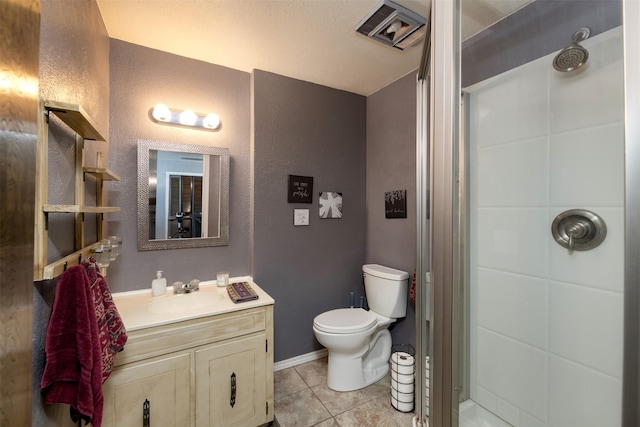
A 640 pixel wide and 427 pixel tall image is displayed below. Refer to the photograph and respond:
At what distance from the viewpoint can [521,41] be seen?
3.33ft

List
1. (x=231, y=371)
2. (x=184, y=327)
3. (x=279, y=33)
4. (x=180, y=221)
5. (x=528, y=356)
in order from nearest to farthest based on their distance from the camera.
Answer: (x=528, y=356) < (x=184, y=327) < (x=231, y=371) < (x=279, y=33) < (x=180, y=221)

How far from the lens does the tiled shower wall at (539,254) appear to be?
33.4 inches

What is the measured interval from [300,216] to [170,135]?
1117 millimetres

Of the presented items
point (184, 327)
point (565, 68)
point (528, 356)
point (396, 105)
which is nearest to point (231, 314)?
point (184, 327)

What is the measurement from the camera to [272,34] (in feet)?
5.39

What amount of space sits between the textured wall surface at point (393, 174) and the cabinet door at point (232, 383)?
1190 mm

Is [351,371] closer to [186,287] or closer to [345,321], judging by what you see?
[345,321]

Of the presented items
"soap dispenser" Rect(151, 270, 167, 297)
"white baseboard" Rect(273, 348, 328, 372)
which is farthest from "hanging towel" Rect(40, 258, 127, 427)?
"white baseboard" Rect(273, 348, 328, 372)

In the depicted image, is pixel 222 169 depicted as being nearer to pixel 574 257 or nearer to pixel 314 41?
pixel 314 41

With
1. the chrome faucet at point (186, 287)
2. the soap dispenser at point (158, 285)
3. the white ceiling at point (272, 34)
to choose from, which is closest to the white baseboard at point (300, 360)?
the chrome faucet at point (186, 287)

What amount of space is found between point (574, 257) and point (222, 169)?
2.01 m

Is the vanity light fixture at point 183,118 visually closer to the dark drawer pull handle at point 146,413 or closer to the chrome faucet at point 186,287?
the chrome faucet at point 186,287

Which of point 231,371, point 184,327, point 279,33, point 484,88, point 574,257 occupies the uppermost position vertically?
point 279,33

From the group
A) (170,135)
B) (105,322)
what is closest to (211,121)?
(170,135)
